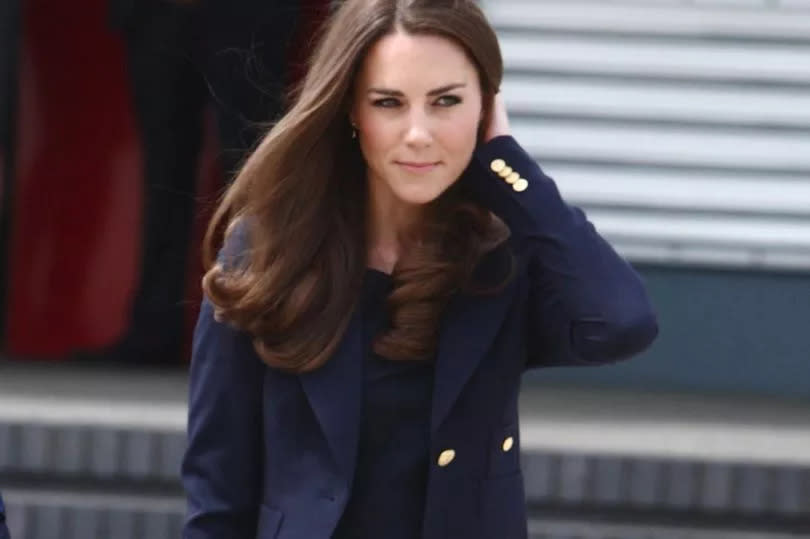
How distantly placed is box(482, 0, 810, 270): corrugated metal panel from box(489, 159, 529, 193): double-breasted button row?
9.86 ft

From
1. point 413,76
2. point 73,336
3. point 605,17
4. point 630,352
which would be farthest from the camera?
point 73,336

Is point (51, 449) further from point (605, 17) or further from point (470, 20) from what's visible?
point (470, 20)

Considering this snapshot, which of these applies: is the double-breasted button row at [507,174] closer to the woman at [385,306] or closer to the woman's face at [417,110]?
the woman at [385,306]

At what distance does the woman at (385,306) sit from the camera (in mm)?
2725

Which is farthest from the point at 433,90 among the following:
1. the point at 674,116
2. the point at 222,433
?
the point at 674,116

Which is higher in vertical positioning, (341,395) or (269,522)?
(341,395)

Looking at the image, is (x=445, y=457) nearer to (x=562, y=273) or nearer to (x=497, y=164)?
(x=562, y=273)

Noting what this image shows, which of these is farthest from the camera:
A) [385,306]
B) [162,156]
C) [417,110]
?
[162,156]

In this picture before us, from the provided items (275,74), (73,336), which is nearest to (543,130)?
(275,74)

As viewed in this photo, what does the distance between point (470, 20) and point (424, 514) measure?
2.26ft

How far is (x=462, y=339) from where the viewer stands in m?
2.79

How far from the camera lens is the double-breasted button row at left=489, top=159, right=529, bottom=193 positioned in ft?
9.42

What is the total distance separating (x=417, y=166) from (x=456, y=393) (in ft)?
1.05

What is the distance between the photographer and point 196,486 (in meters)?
2.78
